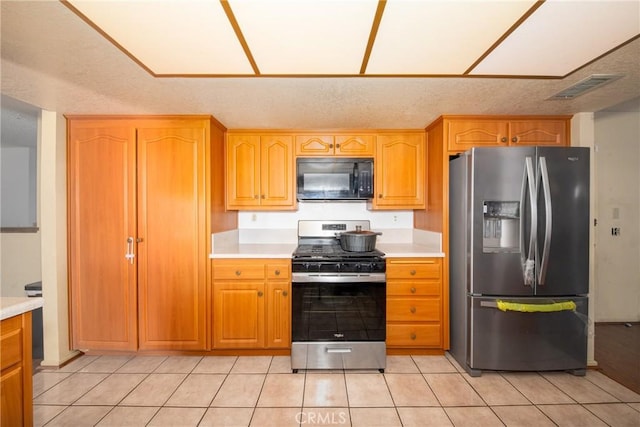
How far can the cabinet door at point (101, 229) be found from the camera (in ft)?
8.23

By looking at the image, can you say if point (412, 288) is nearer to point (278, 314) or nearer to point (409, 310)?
point (409, 310)

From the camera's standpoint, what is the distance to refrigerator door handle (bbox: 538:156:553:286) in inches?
84.0

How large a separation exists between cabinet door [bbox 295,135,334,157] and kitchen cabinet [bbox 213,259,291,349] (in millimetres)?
1129

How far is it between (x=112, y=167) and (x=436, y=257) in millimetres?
3017

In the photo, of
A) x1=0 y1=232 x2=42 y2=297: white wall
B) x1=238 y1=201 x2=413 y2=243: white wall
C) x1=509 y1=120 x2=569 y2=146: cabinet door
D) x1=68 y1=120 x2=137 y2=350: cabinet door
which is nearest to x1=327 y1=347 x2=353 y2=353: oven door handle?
x1=238 y1=201 x2=413 y2=243: white wall

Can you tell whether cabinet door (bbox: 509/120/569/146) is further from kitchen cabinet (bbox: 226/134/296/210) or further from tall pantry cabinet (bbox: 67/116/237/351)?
tall pantry cabinet (bbox: 67/116/237/351)

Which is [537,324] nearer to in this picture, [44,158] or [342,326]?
[342,326]

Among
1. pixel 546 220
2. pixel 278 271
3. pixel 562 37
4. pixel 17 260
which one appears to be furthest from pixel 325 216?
pixel 17 260

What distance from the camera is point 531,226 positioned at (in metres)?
2.13

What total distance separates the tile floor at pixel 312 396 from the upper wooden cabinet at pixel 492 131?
1.95 meters

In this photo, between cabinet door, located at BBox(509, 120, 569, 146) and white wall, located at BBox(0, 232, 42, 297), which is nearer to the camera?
cabinet door, located at BBox(509, 120, 569, 146)

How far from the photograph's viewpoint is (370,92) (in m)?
2.04

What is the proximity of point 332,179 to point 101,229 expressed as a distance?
7.08 ft

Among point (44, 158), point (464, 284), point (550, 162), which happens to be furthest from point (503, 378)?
point (44, 158)
